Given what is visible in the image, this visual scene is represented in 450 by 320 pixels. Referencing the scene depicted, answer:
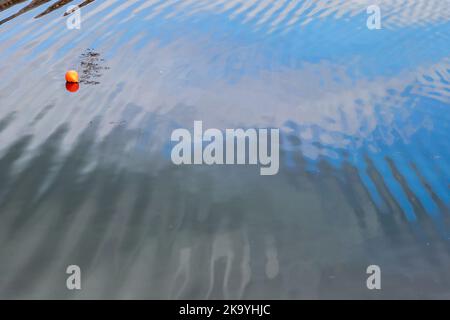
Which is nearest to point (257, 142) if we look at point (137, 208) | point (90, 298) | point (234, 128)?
point (234, 128)

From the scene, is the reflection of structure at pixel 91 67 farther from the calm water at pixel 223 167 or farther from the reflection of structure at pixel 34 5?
the reflection of structure at pixel 34 5

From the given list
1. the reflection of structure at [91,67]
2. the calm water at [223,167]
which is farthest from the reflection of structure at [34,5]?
the reflection of structure at [91,67]

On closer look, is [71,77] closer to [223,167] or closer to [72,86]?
[72,86]

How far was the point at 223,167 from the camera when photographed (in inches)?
203

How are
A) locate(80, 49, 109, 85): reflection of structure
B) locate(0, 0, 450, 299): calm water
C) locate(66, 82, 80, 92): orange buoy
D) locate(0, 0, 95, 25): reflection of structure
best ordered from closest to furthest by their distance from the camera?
1. locate(0, 0, 450, 299): calm water
2. locate(66, 82, 80, 92): orange buoy
3. locate(80, 49, 109, 85): reflection of structure
4. locate(0, 0, 95, 25): reflection of structure

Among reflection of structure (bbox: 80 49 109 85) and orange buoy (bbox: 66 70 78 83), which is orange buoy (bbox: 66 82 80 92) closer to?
orange buoy (bbox: 66 70 78 83)

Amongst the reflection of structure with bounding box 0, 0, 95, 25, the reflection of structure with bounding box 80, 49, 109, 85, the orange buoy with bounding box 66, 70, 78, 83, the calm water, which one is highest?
the reflection of structure with bounding box 0, 0, 95, 25

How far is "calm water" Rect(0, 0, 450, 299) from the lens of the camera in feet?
12.8

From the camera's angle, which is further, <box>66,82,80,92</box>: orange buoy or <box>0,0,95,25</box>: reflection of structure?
<box>0,0,95,25</box>: reflection of structure

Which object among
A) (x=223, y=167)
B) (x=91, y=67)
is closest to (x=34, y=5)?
(x=91, y=67)

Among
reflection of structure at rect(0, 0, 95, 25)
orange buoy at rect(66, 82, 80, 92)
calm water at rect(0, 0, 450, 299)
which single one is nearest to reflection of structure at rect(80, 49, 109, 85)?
calm water at rect(0, 0, 450, 299)
